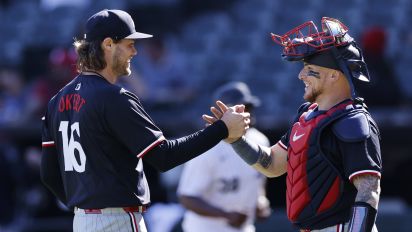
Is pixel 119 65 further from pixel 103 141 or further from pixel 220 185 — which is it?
pixel 220 185

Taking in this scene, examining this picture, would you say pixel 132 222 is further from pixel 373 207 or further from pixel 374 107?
pixel 374 107

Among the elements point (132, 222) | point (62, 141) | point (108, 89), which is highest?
point (108, 89)

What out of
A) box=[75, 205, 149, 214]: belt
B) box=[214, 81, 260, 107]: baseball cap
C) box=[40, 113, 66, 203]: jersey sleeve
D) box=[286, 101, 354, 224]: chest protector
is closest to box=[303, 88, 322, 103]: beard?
box=[286, 101, 354, 224]: chest protector

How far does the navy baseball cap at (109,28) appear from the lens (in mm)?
4859

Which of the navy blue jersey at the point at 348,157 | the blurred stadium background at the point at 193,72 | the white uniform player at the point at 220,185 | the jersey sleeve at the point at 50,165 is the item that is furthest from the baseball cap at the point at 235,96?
the navy blue jersey at the point at 348,157

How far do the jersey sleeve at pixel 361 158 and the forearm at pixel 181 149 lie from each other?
723 millimetres

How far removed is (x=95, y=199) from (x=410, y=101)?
5.43m

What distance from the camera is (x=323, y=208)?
4523 millimetres

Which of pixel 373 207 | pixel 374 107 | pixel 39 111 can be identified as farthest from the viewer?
pixel 39 111

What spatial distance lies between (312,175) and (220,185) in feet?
7.43

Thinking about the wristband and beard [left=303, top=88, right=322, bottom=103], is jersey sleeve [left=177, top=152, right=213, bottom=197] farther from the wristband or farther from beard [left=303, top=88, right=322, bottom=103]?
beard [left=303, top=88, right=322, bottom=103]

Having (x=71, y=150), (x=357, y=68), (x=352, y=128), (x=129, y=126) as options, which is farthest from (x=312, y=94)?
(x=71, y=150)

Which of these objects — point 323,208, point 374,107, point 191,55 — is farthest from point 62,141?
point 191,55

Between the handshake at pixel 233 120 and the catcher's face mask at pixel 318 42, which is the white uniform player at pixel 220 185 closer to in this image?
the handshake at pixel 233 120
